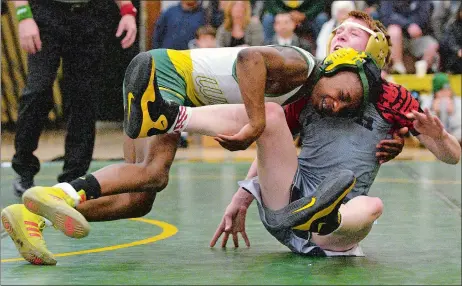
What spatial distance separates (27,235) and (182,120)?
28.9 inches

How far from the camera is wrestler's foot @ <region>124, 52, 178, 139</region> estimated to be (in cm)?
445

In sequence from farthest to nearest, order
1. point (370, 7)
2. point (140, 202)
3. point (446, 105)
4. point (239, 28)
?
point (370, 7)
point (239, 28)
point (446, 105)
point (140, 202)

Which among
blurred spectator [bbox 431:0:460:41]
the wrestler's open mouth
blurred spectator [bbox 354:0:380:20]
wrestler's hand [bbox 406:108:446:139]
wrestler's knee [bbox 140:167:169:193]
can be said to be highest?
the wrestler's open mouth

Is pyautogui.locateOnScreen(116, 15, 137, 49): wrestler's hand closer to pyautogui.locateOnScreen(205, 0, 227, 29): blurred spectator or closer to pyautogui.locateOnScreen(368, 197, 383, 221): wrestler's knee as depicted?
pyautogui.locateOnScreen(368, 197, 383, 221): wrestler's knee

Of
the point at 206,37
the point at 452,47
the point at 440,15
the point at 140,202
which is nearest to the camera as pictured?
the point at 140,202

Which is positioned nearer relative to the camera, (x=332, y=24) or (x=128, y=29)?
(x=128, y=29)

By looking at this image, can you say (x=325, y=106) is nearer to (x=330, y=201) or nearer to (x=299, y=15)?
(x=330, y=201)

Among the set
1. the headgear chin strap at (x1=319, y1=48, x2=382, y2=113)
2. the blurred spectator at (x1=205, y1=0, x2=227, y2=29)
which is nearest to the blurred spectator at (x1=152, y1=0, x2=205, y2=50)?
the blurred spectator at (x1=205, y1=0, x2=227, y2=29)

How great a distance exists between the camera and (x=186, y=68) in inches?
191

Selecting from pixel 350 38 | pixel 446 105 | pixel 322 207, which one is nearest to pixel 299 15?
pixel 446 105

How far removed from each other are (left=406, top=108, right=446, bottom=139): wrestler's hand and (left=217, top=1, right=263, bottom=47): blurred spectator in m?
7.25

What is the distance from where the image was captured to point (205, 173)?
9.00 m

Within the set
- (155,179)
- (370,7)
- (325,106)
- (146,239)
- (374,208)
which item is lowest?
(370,7)

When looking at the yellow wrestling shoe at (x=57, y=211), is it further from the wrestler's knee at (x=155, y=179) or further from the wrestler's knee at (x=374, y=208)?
the wrestler's knee at (x=374, y=208)
